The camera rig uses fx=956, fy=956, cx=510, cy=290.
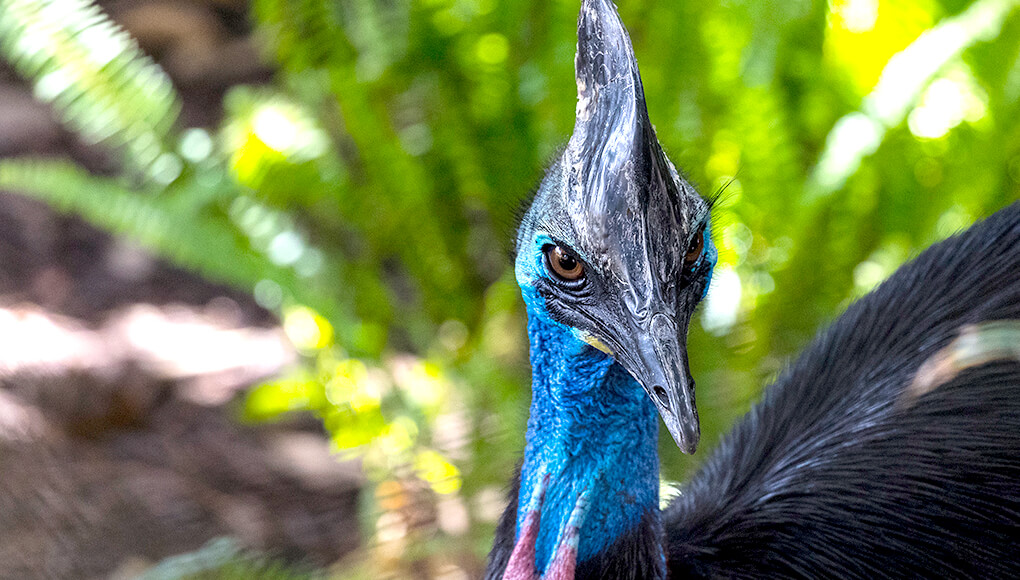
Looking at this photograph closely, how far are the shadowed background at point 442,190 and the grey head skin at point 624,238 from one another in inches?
27.2

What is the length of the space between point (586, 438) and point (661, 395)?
17 centimetres

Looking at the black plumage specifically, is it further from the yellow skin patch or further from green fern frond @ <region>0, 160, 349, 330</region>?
green fern frond @ <region>0, 160, 349, 330</region>

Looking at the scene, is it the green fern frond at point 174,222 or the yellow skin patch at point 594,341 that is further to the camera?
the green fern frond at point 174,222

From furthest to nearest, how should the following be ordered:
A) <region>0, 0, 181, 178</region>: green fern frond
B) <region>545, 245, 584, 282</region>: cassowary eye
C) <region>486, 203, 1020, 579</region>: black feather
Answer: <region>0, 0, 181, 178</region>: green fern frond, <region>486, 203, 1020, 579</region>: black feather, <region>545, 245, 584, 282</region>: cassowary eye

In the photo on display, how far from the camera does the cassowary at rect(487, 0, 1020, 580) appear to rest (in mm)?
741

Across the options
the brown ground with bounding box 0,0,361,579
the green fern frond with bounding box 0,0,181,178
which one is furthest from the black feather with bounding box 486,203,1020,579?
the green fern frond with bounding box 0,0,181,178

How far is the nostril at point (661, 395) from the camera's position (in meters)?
0.70

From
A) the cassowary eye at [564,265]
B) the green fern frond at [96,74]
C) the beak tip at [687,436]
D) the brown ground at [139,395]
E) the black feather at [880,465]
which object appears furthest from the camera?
the green fern frond at [96,74]

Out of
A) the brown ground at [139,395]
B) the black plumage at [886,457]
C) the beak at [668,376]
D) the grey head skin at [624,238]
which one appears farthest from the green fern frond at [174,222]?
the beak at [668,376]

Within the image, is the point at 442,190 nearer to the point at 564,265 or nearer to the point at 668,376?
the point at 564,265

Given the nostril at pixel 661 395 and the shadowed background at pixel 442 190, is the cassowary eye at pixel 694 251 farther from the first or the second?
the shadowed background at pixel 442 190

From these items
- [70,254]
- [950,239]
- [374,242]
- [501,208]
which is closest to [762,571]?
[950,239]

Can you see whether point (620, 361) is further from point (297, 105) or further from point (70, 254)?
point (70, 254)

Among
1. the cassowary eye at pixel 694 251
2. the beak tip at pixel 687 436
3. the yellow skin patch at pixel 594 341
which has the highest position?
the cassowary eye at pixel 694 251
